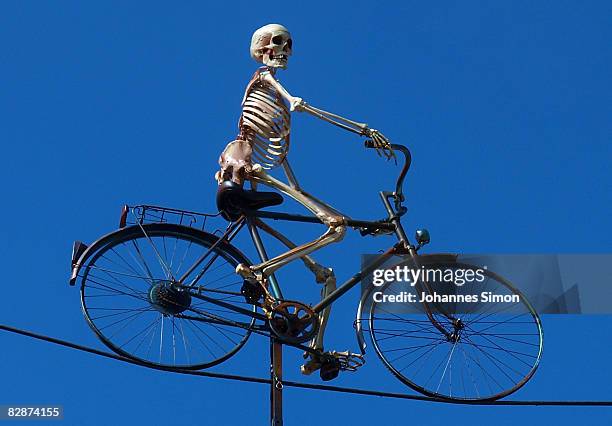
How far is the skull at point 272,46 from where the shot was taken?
68.1 ft

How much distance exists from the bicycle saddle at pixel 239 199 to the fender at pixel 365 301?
4.19ft

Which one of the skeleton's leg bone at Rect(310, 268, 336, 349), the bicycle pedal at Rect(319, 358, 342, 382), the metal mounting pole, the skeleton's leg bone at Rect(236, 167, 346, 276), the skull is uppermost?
the skull

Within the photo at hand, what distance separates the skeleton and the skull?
1 centimetres

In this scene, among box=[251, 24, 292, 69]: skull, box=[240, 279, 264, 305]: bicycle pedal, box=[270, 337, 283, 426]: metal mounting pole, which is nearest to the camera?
box=[270, 337, 283, 426]: metal mounting pole

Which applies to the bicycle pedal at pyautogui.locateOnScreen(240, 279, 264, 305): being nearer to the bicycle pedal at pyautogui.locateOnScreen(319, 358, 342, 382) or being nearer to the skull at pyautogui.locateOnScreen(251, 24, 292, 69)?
the bicycle pedal at pyautogui.locateOnScreen(319, 358, 342, 382)

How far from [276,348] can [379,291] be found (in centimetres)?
127

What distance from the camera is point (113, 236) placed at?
775 inches

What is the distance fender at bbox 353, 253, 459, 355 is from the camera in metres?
19.9

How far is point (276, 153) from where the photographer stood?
20.3 metres

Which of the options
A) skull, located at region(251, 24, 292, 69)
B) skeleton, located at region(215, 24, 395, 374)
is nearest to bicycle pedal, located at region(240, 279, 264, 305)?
skeleton, located at region(215, 24, 395, 374)

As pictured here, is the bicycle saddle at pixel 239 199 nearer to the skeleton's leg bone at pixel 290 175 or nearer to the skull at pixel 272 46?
the skeleton's leg bone at pixel 290 175

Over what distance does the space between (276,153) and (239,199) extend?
666 mm

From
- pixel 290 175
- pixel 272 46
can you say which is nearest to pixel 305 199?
pixel 290 175

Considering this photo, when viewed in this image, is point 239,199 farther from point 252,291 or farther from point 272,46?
point 272,46
